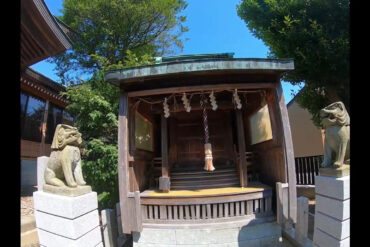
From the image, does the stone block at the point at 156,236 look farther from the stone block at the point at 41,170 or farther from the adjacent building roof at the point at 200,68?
the adjacent building roof at the point at 200,68

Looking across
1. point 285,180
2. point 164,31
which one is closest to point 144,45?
point 164,31

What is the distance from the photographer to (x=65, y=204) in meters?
3.66

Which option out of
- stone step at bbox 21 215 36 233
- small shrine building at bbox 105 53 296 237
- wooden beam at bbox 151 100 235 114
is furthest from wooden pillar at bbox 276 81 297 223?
stone step at bbox 21 215 36 233

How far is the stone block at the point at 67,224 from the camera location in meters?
3.66

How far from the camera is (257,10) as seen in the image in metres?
8.82

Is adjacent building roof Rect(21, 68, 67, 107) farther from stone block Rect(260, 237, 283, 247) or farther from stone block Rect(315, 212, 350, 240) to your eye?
stone block Rect(315, 212, 350, 240)

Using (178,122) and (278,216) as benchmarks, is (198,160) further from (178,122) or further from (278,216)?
(278,216)

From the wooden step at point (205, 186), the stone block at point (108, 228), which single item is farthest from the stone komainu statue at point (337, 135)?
the stone block at point (108, 228)

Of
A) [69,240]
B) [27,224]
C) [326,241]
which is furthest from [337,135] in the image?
[27,224]

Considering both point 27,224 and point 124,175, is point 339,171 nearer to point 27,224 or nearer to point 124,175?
point 124,175

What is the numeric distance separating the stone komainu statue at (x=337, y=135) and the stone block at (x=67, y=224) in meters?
4.38

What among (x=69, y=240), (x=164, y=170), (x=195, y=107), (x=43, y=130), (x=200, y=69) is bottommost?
(x=69, y=240)

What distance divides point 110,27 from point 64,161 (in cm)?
979

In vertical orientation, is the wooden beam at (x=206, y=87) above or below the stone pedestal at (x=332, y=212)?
above
